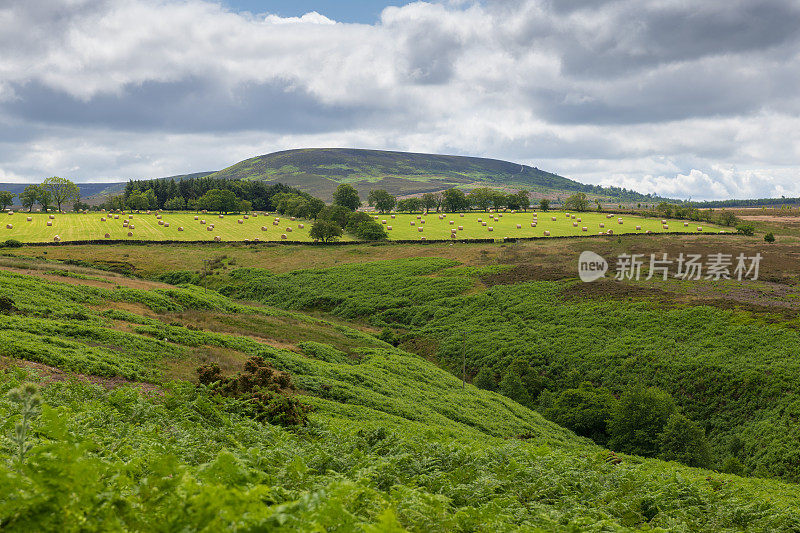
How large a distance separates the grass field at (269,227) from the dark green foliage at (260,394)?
100121mm

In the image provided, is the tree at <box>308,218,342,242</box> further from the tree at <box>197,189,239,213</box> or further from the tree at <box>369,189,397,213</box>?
the tree at <box>369,189,397,213</box>

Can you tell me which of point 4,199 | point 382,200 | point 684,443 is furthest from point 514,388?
point 4,199

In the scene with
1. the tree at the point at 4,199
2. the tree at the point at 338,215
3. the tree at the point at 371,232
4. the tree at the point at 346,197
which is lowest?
the tree at the point at 371,232

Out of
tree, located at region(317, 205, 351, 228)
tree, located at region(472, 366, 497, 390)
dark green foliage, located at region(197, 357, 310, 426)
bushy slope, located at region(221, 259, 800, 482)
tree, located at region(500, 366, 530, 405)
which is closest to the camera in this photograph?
dark green foliage, located at region(197, 357, 310, 426)

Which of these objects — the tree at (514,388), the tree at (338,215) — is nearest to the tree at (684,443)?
Answer: the tree at (514,388)

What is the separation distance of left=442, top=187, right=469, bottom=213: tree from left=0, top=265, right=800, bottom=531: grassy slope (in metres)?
140

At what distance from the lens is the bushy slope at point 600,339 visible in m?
42.2

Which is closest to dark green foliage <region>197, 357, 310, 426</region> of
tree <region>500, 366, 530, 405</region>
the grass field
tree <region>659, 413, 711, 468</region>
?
tree <region>659, 413, 711, 468</region>

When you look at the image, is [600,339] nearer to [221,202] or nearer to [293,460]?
[293,460]

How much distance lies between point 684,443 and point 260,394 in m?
35.2

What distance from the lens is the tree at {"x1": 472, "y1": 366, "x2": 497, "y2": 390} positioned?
55438 millimetres

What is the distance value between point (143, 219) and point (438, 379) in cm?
12038

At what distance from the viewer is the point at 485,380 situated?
2196 inches

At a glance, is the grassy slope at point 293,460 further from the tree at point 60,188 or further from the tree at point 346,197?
the tree at point 60,188
